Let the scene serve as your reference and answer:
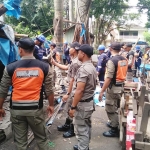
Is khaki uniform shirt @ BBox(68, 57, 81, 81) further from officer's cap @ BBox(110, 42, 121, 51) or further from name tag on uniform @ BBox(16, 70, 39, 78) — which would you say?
name tag on uniform @ BBox(16, 70, 39, 78)

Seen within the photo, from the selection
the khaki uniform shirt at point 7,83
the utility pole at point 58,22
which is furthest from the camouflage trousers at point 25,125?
the utility pole at point 58,22

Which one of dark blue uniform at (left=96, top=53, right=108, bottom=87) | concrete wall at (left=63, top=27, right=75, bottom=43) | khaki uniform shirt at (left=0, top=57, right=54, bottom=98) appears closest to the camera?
khaki uniform shirt at (left=0, top=57, right=54, bottom=98)

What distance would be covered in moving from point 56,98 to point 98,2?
1277 cm

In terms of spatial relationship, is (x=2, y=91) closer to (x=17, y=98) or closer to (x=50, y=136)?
(x=17, y=98)

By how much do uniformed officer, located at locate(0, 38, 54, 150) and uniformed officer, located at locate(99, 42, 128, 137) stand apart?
1657mm

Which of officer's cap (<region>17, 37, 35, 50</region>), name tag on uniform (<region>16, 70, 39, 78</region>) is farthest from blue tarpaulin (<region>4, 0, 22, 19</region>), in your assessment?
name tag on uniform (<region>16, 70, 39, 78</region>)

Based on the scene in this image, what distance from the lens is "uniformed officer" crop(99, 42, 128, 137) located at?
13.6ft

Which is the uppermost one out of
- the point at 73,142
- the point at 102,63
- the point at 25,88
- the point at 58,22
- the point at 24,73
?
the point at 58,22

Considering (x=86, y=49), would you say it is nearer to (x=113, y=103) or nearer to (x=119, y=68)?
(x=119, y=68)

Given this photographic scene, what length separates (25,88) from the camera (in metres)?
2.81

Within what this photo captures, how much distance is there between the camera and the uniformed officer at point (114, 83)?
4156 mm

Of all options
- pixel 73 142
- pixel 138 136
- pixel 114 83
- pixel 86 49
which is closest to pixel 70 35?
pixel 114 83

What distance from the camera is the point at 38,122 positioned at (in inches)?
116

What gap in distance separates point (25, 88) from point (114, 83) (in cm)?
219
